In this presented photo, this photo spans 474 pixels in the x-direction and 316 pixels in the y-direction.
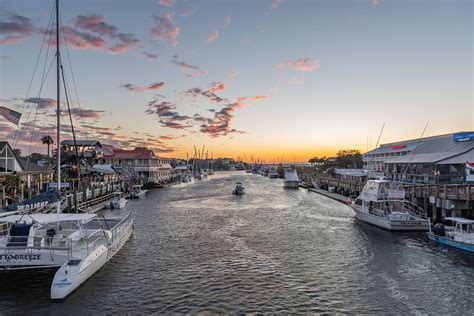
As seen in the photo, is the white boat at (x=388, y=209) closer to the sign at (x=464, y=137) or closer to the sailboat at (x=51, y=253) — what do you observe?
the sign at (x=464, y=137)

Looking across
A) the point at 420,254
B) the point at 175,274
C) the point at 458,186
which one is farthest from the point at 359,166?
the point at 175,274

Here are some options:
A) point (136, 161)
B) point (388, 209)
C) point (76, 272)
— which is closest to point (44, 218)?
point (76, 272)

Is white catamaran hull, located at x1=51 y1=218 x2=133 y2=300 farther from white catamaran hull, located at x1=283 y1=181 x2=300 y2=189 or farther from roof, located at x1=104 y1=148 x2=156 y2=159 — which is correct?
white catamaran hull, located at x1=283 y1=181 x2=300 y2=189

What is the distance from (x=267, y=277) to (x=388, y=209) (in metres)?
22.3

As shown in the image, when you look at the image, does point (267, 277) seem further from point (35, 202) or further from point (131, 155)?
point (131, 155)

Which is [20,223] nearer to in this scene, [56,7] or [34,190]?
[56,7]

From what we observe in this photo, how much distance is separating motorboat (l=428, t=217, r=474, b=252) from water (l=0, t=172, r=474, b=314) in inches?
31.8

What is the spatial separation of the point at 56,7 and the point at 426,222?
40951 millimetres

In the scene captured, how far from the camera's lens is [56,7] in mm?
26406

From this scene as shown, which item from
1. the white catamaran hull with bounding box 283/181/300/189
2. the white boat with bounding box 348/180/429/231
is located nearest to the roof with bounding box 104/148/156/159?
the white catamaran hull with bounding box 283/181/300/189

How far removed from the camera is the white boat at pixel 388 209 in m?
31.8

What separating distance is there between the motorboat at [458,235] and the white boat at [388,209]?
3767 millimetres

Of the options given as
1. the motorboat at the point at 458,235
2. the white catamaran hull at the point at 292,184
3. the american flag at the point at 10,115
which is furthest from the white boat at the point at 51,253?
the white catamaran hull at the point at 292,184

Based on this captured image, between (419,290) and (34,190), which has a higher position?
(34,190)
